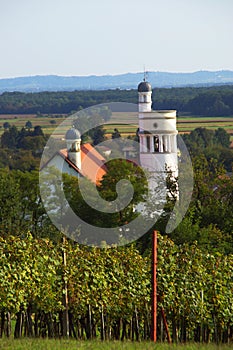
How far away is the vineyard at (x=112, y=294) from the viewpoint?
65.7ft

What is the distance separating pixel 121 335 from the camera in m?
21.5

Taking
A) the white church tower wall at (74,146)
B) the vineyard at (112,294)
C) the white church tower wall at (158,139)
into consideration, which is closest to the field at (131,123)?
the white church tower wall at (74,146)

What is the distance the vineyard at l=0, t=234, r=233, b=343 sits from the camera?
2002 cm

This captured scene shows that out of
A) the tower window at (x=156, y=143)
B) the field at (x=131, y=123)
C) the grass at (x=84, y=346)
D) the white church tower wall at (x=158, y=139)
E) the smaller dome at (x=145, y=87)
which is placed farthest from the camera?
the field at (x=131, y=123)

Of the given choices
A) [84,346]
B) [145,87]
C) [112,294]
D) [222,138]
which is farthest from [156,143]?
[222,138]

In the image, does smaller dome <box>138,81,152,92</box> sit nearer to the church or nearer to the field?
the church

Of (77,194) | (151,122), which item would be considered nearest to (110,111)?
(151,122)

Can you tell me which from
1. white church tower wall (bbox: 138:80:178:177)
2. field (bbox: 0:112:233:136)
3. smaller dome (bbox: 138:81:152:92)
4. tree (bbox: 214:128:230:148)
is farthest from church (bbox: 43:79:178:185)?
tree (bbox: 214:128:230:148)

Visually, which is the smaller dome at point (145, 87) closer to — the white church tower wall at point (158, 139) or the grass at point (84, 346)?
the white church tower wall at point (158, 139)

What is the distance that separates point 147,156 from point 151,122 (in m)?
2.27

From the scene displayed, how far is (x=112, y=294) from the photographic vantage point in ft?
67.7

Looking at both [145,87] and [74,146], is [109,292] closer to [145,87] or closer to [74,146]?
[74,146]

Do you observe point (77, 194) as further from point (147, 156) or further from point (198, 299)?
point (198, 299)

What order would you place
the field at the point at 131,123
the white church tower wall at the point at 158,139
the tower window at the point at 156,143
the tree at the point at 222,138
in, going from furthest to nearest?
the tree at the point at 222,138 < the field at the point at 131,123 < the tower window at the point at 156,143 < the white church tower wall at the point at 158,139
